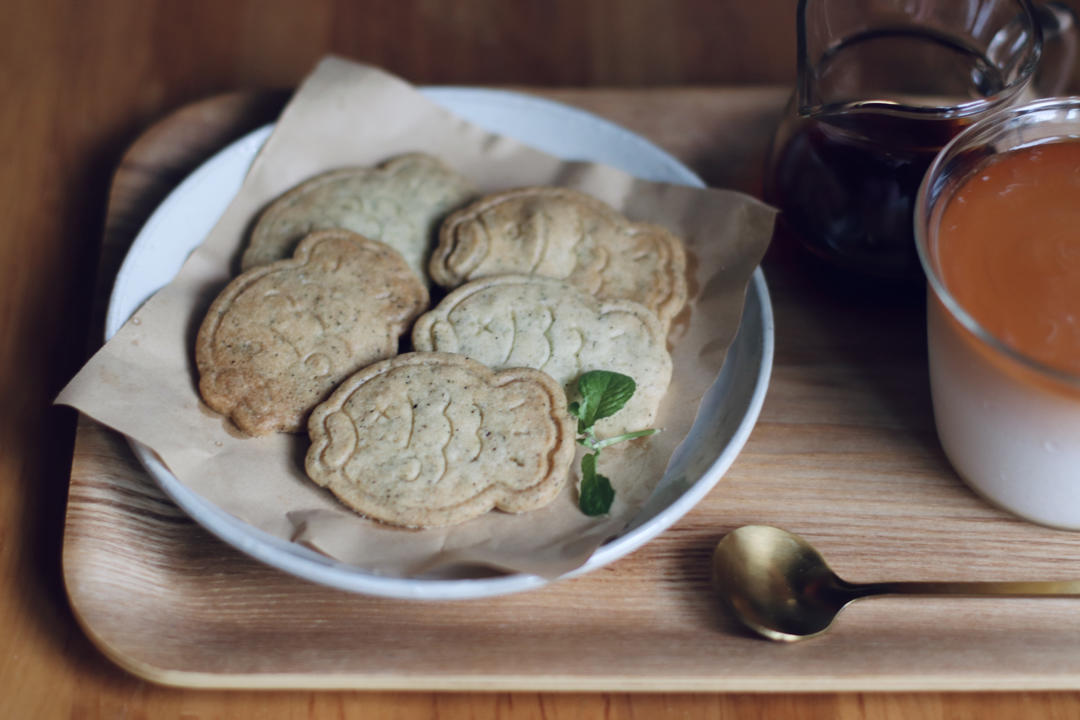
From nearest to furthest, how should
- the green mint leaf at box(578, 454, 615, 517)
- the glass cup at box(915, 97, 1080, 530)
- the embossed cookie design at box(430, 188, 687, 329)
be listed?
the glass cup at box(915, 97, 1080, 530) < the green mint leaf at box(578, 454, 615, 517) < the embossed cookie design at box(430, 188, 687, 329)

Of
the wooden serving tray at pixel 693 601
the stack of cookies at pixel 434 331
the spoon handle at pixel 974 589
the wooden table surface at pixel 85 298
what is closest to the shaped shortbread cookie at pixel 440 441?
the stack of cookies at pixel 434 331

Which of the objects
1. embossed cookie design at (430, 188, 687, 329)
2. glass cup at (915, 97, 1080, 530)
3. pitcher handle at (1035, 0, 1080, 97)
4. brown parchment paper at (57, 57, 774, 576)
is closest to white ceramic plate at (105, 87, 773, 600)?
brown parchment paper at (57, 57, 774, 576)

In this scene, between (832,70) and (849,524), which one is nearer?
(849,524)

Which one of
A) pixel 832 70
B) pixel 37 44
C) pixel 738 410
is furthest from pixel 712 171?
pixel 37 44

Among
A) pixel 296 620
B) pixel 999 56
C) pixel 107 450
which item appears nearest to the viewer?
pixel 296 620

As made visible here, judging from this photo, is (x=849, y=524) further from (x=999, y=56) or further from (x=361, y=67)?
(x=361, y=67)

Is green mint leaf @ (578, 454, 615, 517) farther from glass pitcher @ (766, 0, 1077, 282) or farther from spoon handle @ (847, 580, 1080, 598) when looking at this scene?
glass pitcher @ (766, 0, 1077, 282)
